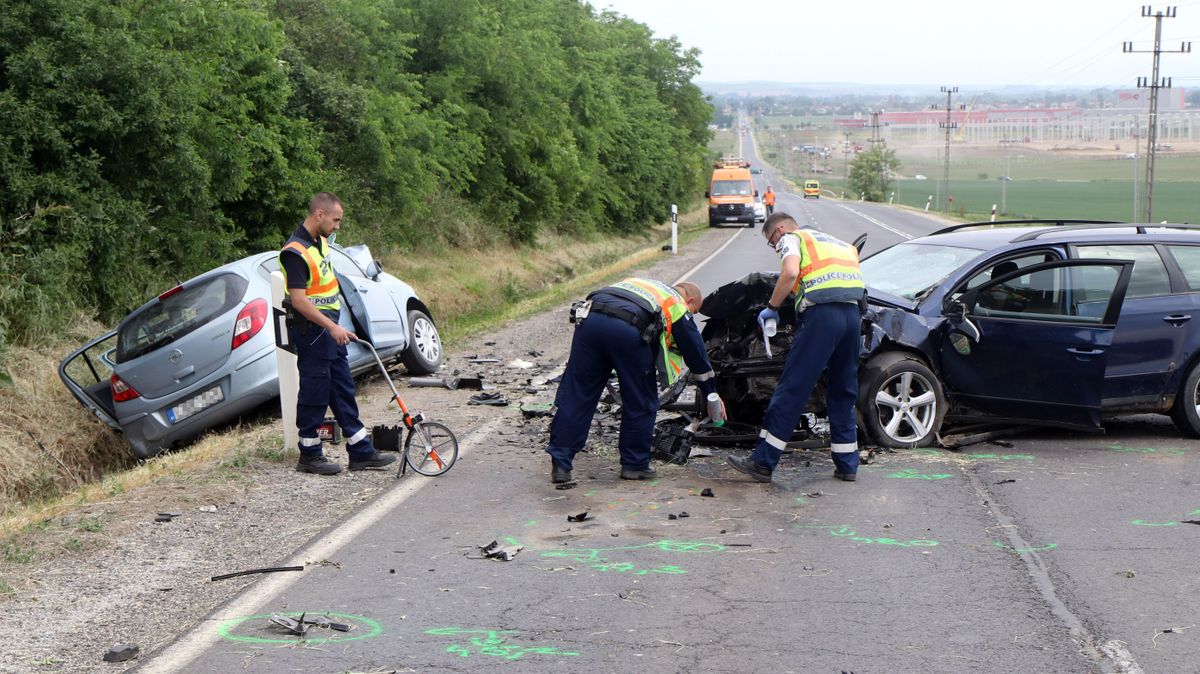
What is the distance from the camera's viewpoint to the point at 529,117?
3142 cm

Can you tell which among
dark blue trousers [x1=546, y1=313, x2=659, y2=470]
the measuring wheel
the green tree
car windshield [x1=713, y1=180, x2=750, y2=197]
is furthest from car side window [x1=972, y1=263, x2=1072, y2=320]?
the green tree

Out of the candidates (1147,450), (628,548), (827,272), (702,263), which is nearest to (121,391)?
(628,548)

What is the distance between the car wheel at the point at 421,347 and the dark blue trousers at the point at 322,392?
4154 mm

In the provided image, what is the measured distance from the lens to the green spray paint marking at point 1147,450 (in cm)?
874

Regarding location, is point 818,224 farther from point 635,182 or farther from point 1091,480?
point 1091,480

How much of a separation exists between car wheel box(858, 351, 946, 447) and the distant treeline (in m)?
8.75

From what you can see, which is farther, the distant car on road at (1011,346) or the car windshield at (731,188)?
the car windshield at (731,188)

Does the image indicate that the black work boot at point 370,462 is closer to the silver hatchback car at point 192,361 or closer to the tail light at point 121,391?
the silver hatchback car at point 192,361

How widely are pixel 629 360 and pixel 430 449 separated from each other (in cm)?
151

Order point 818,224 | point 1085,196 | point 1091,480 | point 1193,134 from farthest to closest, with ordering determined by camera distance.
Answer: point 1193,134 → point 1085,196 → point 818,224 → point 1091,480

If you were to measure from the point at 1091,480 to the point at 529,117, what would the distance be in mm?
25006

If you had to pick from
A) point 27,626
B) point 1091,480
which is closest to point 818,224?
point 1091,480

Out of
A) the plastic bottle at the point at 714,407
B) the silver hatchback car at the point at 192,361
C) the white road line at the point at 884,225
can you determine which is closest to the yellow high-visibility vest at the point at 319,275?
the silver hatchback car at the point at 192,361

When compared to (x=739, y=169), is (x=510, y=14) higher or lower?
higher
